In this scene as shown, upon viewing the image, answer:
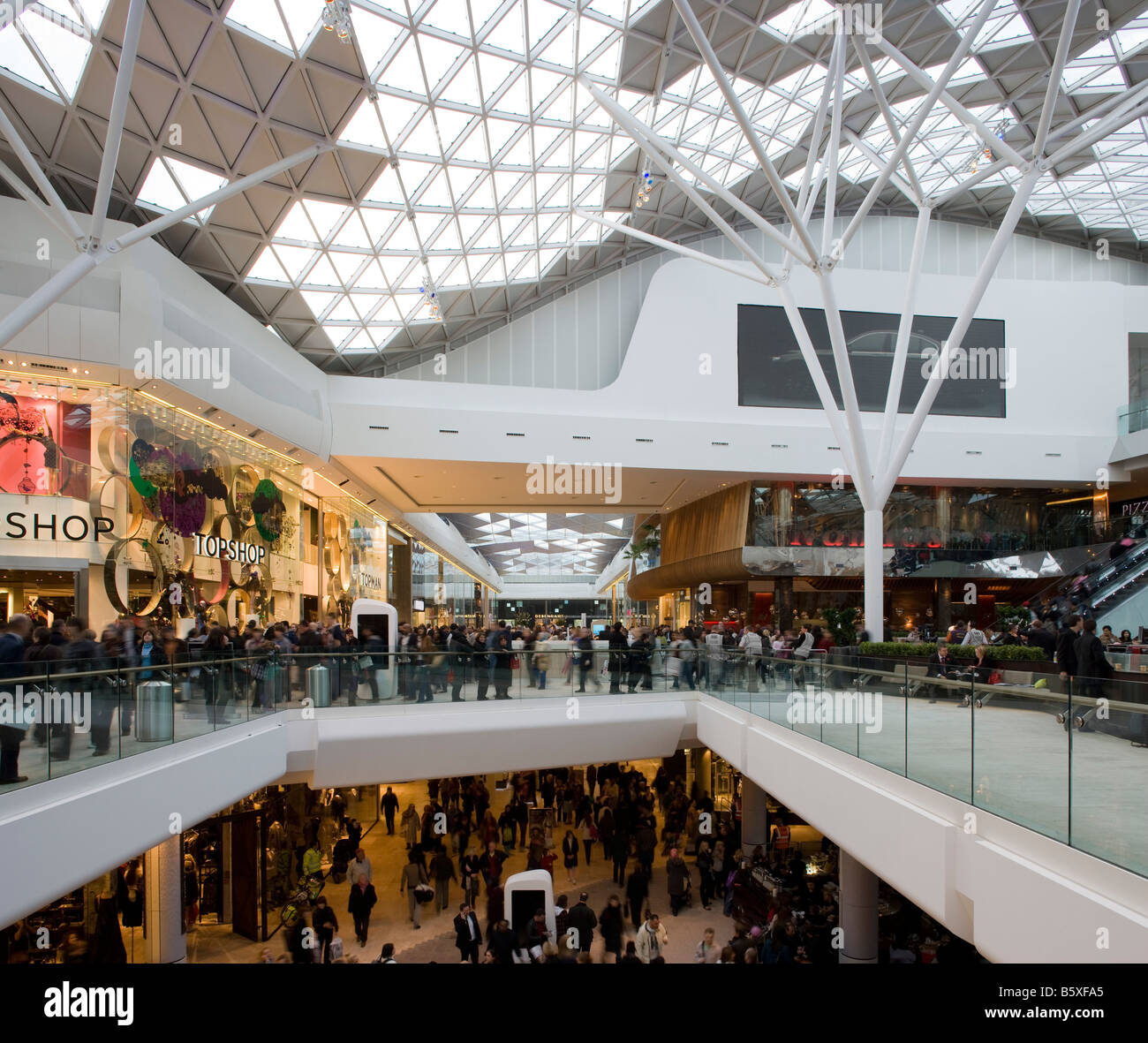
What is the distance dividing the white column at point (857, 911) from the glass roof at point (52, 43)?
70.5ft

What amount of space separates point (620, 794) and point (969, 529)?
2080cm

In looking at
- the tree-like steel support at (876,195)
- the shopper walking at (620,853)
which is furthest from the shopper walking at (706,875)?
the tree-like steel support at (876,195)

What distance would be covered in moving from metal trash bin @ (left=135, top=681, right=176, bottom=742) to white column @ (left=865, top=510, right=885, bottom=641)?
17.4 m

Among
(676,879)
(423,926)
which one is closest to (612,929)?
(676,879)

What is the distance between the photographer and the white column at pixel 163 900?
15516mm

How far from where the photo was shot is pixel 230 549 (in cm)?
2323

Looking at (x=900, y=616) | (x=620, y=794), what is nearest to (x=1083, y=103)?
(x=900, y=616)

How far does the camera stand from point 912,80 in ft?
94.8

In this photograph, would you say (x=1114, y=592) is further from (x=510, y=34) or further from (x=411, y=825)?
(x=510, y=34)

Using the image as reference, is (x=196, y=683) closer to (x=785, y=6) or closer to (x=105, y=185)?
(x=105, y=185)

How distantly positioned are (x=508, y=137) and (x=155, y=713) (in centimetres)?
2175

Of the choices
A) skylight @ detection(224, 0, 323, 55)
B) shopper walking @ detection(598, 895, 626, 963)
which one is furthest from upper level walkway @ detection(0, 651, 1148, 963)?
skylight @ detection(224, 0, 323, 55)

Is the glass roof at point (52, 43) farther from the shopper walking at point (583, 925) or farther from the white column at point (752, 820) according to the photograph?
the white column at point (752, 820)
